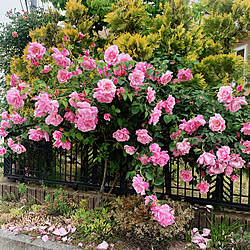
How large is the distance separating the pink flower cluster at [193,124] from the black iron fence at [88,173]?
22.5 inches

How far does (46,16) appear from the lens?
418cm

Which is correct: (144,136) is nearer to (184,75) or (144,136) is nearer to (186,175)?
(186,175)

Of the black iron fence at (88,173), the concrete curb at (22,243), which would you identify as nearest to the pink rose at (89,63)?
the black iron fence at (88,173)

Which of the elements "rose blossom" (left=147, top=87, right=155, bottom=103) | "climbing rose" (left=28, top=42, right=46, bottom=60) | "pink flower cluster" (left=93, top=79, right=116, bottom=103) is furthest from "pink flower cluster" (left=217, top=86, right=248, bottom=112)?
"climbing rose" (left=28, top=42, right=46, bottom=60)

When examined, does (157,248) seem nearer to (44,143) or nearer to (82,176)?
(82,176)

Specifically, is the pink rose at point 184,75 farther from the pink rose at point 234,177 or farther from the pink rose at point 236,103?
the pink rose at point 234,177

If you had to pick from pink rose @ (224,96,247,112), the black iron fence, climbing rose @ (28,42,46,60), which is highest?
climbing rose @ (28,42,46,60)

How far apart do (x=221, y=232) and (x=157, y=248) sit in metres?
0.61

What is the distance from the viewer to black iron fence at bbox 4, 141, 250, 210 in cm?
256

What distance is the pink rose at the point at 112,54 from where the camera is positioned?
194cm

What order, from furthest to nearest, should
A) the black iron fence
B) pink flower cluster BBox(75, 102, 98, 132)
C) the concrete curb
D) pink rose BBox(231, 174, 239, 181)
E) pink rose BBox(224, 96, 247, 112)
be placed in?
the black iron fence → pink rose BBox(231, 174, 239, 181) → the concrete curb → pink rose BBox(224, 96, 247, 112) → pink flower cluster BBox(75, 102, 98, 132)

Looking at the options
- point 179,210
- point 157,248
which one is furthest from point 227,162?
point 157,248

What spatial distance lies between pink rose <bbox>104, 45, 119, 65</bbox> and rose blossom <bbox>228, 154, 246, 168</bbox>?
4.56 feet

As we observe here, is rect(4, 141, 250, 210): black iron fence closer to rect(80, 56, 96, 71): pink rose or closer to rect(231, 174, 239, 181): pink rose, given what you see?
rect(231, 174, 239, 181): pink rose
